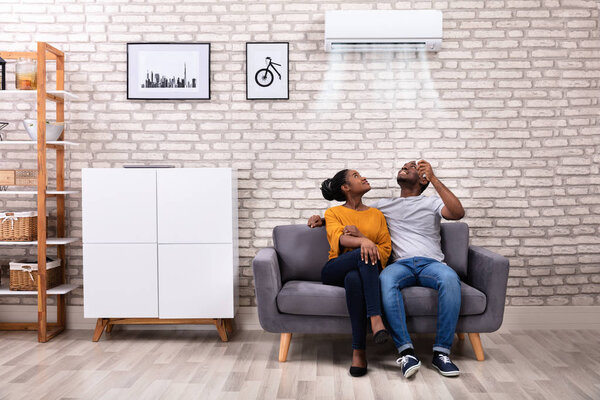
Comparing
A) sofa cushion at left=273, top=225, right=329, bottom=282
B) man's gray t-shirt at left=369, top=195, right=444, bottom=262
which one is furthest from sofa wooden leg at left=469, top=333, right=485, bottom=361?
sofa cushion at left=273, top=225, right=329, bottom=282

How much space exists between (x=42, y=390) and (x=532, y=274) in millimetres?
3044

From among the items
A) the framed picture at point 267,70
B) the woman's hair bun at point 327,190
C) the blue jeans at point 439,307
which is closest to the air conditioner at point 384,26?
the framed picture at point 267,70

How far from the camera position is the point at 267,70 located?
143 inches

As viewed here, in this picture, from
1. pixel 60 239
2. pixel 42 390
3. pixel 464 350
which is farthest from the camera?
pixel 60 239

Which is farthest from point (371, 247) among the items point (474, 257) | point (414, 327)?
point (474, 257)

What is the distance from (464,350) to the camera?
10.3 feet

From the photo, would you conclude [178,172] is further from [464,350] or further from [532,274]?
[532,274]

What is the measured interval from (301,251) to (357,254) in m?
0.56

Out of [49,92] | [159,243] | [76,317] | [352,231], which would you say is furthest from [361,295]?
[49,92]

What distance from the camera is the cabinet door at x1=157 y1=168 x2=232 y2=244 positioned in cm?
327

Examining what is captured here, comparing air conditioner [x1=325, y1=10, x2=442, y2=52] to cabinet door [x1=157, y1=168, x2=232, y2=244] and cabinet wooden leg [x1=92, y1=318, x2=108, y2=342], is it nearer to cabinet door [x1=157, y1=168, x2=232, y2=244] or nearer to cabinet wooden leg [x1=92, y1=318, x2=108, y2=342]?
cabinet door [x1=157, y1=168, x2=232, y2=244]

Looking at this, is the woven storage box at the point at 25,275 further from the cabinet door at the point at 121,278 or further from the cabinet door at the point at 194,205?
the cabinet door at the point at 194,205

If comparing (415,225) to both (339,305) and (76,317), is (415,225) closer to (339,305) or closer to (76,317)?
(339,305)

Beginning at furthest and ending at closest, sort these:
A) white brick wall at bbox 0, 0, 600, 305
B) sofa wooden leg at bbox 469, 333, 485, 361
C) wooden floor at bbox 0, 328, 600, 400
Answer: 1. white brick wall at bbox 0, 0, 600, 305
2. sofa wooden leg at bbox 469, 333, 485, 361
3. wooden floor at bbox 0, 328, 600, 400
